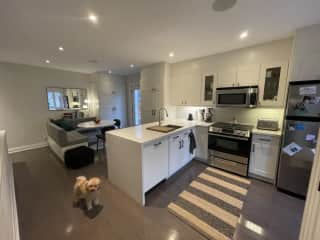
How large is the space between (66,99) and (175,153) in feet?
15.4

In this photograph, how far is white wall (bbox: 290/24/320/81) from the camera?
2041 millimetres

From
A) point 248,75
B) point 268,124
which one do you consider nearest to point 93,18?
point 248,75

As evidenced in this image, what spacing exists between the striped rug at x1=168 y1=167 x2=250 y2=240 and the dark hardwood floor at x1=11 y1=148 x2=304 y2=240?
0.29 ft

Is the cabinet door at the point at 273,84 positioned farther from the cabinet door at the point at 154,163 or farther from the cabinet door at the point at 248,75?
the cabinet door at the point at 154,163

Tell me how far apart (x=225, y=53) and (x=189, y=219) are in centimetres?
326

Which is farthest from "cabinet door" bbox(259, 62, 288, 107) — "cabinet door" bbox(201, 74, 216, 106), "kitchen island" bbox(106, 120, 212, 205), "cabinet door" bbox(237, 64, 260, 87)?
"kitchen island" bbox(106, 120, 212, 205)

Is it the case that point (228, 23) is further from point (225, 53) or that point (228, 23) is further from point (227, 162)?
point (227, 162)

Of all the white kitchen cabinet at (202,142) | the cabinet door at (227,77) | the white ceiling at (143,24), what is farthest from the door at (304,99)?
the white kitchen cabinet at (202,142)

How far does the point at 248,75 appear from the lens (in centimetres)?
281

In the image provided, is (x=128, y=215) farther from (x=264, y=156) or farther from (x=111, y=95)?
(x=111, y=95)

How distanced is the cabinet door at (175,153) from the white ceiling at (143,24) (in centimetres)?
183

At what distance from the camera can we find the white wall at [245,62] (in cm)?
251

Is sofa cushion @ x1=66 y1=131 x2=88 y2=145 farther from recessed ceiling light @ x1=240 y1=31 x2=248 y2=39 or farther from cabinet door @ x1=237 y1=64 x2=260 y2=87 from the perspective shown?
recessed ceiling light @ x1=240 y1=31 x2=248 y2=39

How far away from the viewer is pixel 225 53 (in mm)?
3107
